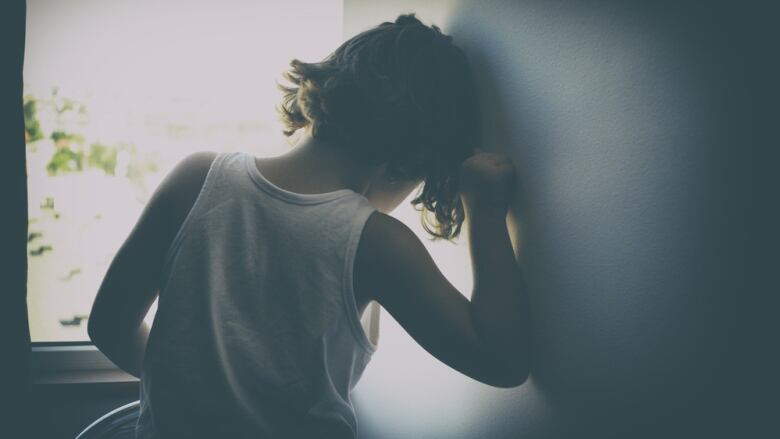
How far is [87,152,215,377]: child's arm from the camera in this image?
2.01ft

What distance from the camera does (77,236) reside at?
1.24 m

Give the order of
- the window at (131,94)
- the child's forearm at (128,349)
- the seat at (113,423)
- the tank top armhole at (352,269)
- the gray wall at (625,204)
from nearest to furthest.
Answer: the gray wall at (625,204) < the tank top armhole at (352,269) < the child's forearm at (128,349) < the seat at (113,423) < the window at (131,94)

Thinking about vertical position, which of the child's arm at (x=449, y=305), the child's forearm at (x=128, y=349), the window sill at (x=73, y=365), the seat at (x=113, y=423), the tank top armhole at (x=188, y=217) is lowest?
the window sill at (x=73, y=365)

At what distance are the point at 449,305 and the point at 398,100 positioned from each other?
0.97 feet

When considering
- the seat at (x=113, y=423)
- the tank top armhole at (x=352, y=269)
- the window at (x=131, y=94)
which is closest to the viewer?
the tank top armhole at (x=352, y=269)

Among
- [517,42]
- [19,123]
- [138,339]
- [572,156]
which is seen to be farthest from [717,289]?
[19,123]

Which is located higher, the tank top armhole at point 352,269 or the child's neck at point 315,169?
the child's neck at point 315,169

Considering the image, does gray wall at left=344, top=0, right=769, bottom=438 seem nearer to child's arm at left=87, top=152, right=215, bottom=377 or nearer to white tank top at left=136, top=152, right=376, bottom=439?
white tank top at left=136, top=152, right=376, bottom=439

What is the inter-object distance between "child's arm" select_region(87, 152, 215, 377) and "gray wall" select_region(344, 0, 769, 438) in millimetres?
449

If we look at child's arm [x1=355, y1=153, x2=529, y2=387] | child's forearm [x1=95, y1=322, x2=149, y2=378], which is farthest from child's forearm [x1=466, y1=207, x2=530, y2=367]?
child's forearm [x1=95, y1=322, x2=149, y2=378]

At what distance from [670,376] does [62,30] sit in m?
1.48

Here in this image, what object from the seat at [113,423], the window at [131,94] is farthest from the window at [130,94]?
the seat at [113,423]

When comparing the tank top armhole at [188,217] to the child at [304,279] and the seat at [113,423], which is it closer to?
the child at [304,279]

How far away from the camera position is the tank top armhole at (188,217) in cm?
58
